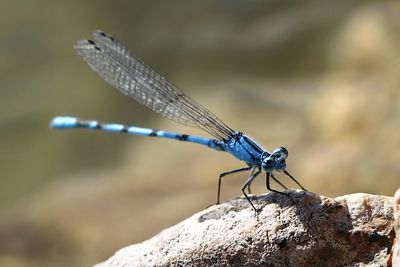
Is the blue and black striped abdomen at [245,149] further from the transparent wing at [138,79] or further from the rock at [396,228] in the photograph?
the rock at [396,228]

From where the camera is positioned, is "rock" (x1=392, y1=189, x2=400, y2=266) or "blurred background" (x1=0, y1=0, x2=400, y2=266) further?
"blurred background" (x1=0, y1=0, x2=400, y2=266)

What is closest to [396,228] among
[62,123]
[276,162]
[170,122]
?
[276,162]

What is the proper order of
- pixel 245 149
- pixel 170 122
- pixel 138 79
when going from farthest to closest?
pixel 170 122 < pixel 138 79 < pixel 245 149

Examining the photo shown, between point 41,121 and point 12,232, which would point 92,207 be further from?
point 41,121

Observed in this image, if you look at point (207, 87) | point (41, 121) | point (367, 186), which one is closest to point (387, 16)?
point (207, 87)

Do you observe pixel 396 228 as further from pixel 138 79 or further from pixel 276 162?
pixel 138 79

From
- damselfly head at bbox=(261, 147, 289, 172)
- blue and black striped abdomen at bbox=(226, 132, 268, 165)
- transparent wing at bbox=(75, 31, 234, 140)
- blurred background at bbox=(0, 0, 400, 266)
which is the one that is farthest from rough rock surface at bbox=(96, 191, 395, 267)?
blurred background at bbox=(0, 0, 400, 266)

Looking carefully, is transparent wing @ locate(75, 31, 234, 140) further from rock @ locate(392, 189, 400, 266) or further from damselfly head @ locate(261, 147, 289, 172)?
rock @ locate(392, 189, 400, 266)
